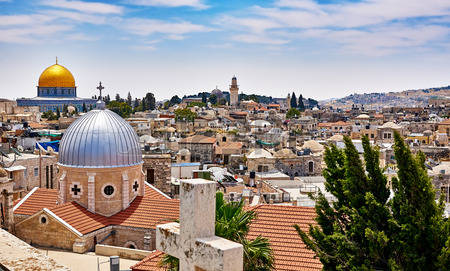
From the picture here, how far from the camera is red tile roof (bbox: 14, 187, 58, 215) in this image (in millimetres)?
15719

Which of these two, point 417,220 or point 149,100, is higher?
point 149,100

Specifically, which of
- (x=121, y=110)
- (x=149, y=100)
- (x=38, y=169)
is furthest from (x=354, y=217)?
(x=149, y=100)

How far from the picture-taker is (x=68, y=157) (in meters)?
15.4

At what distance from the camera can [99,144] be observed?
15.2m

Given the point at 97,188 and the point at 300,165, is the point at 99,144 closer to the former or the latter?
the point at 97,188

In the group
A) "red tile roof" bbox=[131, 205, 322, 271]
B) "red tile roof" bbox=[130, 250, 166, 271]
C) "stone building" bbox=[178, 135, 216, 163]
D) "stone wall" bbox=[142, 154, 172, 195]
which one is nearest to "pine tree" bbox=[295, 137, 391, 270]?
"red tile roof" bbox=[131, 205, 322, 271]

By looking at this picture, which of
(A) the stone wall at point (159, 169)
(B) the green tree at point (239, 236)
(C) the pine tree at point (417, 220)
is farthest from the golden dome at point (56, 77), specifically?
(C) the pine tree at point (417, 220)

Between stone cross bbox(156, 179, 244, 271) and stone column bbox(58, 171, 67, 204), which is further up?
stone cross bbox(156, 179, 244, 271)

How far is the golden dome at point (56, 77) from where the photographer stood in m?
89.2

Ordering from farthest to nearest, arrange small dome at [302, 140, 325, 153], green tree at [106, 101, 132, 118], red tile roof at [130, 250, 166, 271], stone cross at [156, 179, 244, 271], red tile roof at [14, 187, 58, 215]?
1. green tree at [106, 101, 132, 118]
2. small dome at [302, 140, 325, 153]
3. red tile roof at [14, 187, 58, 215]
4. red tile roof at [130, 250, 166, 271]
5. stone cross at [156, 179, 244, 271]

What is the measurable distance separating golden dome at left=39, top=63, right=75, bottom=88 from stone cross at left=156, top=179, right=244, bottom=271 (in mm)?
A: 90277

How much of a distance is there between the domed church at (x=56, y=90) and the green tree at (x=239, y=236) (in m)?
87.1

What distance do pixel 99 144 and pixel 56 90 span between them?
→ 82486 mm

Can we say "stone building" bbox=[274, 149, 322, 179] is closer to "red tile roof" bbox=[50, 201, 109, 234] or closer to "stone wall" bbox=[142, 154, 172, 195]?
"stone wall" bbox=[142, 154, 172, 195]
